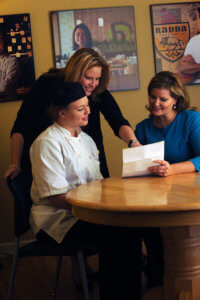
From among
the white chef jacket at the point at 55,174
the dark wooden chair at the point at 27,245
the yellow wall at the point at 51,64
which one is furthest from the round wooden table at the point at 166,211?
the yellow wall at the point at 51,64

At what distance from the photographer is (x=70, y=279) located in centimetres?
295

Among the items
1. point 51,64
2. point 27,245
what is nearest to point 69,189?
point 27,245

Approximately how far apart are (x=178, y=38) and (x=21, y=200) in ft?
7.47

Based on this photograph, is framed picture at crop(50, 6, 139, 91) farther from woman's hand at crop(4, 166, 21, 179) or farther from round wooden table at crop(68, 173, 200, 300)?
round wooden table at crop(68, 173, 200, 300)

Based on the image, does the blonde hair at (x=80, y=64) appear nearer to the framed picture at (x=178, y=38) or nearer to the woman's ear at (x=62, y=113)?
the woman's ear at (x=62, y=113)

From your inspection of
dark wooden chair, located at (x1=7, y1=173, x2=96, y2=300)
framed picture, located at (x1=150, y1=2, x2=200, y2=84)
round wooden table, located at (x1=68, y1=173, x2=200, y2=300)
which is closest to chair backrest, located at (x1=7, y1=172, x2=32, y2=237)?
dark wooden chair, located at (x1=7, y1=173, x2=96, y2=300)

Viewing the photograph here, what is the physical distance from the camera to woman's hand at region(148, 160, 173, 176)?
2082mm

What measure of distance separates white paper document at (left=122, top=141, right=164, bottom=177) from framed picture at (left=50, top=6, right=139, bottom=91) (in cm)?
164

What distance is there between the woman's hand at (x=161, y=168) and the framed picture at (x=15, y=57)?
5.85 feet

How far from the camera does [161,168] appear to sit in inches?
82.0

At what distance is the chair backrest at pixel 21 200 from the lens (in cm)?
206

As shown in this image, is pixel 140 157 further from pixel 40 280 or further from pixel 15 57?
pixel 15 57

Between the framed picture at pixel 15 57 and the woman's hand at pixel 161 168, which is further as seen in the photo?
the framed picture at pixel 15 57

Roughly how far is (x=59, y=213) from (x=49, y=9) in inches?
83.3
